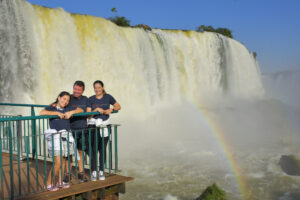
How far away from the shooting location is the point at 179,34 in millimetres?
22188

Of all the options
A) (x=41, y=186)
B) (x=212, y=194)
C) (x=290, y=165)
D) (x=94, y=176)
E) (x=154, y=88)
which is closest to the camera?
(x=41, y=186)

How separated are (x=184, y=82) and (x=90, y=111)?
56.9ft

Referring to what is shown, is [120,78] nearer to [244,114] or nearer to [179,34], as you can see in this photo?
A: [179,34]

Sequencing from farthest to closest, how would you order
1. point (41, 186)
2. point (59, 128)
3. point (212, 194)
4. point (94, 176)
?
point (212, 194), point (94, 176), point (41, 186), point (59, 128)

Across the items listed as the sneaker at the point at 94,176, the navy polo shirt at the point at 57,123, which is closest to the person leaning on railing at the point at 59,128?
the navy polo shirt at the point at 57,123

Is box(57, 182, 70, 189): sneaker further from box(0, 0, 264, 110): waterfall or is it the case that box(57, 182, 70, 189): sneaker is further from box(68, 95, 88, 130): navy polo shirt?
box(0, 0, 264, 110): waterfall

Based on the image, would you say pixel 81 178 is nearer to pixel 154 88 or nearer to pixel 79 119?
pixel 79 119

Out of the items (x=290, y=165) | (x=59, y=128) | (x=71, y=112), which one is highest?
(x=71, y=112)

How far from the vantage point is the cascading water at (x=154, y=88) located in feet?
38.4

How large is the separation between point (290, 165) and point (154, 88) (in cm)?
951

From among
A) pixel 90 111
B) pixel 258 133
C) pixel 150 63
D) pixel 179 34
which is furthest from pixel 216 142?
pixel 90 111

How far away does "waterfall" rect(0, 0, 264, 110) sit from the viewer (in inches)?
505

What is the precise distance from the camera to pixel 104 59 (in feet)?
53.8

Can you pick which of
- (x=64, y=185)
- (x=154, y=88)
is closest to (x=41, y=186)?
(x=64, y=185)
